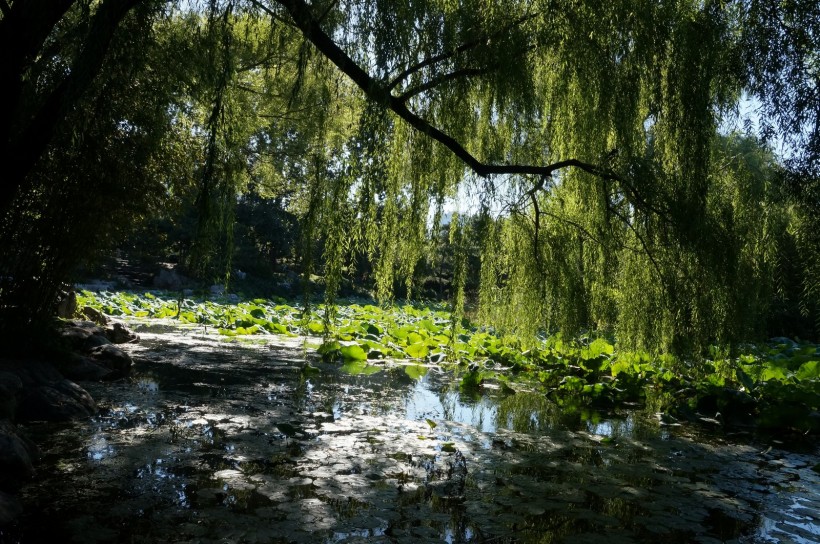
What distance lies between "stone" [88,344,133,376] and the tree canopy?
1181mm

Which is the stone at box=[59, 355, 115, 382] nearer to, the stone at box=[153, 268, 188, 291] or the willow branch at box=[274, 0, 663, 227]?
the willow branch at box=[274, 0, 663, 227]

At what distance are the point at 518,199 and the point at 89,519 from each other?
3.44 metres

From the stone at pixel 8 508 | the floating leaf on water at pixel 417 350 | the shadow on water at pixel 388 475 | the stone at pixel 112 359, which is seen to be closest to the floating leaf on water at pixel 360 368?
the floating leaf on water at pixel 417 350

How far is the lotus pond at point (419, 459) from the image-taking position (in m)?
2.46

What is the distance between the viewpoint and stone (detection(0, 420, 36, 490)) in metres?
2.61

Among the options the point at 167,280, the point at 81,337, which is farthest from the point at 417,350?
the point at 167,280

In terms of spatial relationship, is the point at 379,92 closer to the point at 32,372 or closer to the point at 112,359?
the point at 32,372

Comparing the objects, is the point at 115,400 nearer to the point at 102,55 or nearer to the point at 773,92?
the point at 102,55

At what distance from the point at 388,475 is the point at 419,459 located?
1.29 ft

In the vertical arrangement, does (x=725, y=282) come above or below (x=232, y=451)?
above

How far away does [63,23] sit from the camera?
432cm

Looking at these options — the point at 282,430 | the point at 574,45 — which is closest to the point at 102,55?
the point at 282,430

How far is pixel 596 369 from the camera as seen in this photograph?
21.9 feet

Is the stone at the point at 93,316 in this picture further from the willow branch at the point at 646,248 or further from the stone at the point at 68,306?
the willow branch at the point at 646,248
